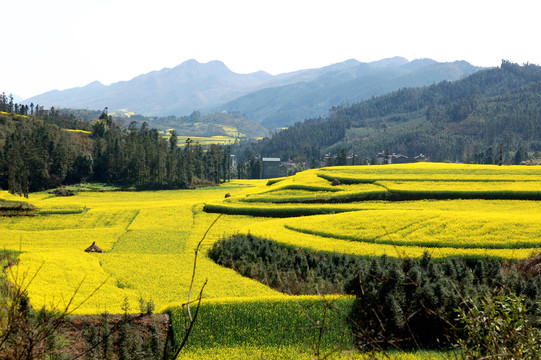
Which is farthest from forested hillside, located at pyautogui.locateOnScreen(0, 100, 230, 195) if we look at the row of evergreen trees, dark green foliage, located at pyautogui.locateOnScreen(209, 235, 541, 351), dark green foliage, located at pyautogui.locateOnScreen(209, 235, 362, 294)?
dark green foliage, located at pyautogui.locateOnScreen(209, 235, 541, 351)

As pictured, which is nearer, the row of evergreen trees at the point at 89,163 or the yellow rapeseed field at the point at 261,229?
the yellow rapeseed field at the point at 261,229

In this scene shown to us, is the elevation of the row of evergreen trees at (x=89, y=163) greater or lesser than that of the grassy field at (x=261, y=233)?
greater

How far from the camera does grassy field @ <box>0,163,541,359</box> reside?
18562 millimetres

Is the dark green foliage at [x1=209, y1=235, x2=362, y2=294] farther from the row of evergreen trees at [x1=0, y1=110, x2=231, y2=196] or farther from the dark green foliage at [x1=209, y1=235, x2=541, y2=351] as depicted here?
the row of evergreen trees at [x1=0, y1=110, x2=231, y2=196]

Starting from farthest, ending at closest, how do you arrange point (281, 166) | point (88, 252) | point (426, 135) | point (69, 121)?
1. point (426, 135)
2. point (281, 166)
3. point (69, 121)
4. point (88, 252)

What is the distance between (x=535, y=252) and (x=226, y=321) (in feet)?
56.7

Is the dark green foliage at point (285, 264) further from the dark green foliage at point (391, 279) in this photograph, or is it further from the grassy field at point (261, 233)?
the grassy field at point (261, 233)

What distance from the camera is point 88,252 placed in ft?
99.0

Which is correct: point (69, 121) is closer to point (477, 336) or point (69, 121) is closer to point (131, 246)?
point (131, 246)

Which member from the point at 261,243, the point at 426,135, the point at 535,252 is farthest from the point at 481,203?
the point at 426,135

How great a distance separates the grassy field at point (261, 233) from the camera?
18.6 meters

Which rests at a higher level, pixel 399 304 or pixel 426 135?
pixel 426 135

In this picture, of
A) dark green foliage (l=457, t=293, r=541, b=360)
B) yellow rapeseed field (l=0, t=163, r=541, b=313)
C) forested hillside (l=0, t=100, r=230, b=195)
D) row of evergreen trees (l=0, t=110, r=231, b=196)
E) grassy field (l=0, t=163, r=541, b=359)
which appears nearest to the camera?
dark green foliage (l=457, t=293, r=541, b=360)

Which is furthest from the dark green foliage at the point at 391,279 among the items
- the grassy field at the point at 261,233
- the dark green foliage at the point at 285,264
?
the grassy field at the point at 261,233
